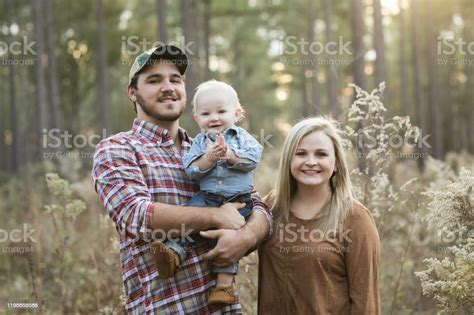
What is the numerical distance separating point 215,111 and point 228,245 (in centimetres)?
85

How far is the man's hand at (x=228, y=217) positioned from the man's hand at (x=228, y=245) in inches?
1.5

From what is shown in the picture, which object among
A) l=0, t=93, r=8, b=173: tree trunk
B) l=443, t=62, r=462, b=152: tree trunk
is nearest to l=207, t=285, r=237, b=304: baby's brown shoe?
l=443, t=62, r=462, b=152: tree trunk

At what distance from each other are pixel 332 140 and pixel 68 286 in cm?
457

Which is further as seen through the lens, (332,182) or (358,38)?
(358,38)

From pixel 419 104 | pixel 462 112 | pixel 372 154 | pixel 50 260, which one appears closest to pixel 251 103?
pixel 462 112

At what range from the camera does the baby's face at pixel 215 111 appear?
3.56 metres

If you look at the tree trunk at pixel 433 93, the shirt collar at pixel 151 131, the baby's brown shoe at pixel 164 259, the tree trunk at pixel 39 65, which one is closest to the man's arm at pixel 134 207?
→ the baby's brown shoe at pixel 164 259

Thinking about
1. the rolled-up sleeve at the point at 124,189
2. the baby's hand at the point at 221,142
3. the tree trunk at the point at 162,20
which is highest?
the tree trunk at the point at 162,20

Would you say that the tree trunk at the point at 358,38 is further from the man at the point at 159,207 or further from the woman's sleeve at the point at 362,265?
the woman's sleeve at the point at 362,265

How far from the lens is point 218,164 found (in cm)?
344

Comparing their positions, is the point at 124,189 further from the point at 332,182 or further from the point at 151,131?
the point at 332,182

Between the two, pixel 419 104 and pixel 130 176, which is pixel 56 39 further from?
pixel 130 176

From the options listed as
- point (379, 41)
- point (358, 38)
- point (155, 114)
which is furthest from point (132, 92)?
point (379, 41)

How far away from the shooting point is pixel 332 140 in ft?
11.6
